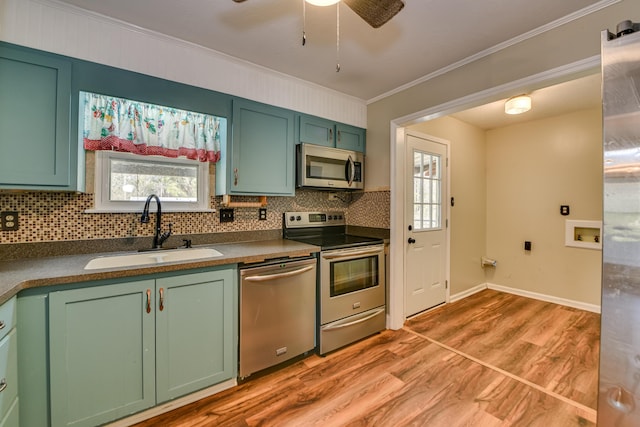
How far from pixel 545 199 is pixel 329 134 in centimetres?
305

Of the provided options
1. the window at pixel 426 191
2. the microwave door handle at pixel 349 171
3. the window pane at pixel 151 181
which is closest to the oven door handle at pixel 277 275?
the window pane at pixel 151 181

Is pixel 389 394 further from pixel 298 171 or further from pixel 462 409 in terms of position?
pixel 298 171

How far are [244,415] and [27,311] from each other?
4.09 feet

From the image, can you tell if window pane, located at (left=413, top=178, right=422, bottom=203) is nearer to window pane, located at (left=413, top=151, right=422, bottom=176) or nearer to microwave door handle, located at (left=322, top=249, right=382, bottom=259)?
window pane, located at (left=413, top=151, right=422, bottom=176)

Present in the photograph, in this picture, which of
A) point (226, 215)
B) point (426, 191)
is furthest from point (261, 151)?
point (426, 191)

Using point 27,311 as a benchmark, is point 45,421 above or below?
below

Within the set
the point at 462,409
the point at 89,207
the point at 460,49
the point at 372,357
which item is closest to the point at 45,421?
the point at 89,207

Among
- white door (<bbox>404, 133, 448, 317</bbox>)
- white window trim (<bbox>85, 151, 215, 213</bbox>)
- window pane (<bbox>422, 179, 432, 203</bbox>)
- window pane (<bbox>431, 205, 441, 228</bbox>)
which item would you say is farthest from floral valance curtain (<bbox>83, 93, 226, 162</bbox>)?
window pane (<bbox>431, 205, 441, 228</bbox>)

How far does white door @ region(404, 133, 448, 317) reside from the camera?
3.02m

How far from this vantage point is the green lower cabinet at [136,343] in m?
1.36

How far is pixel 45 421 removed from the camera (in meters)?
1.33

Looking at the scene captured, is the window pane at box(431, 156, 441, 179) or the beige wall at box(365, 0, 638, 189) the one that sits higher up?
the beige wall at box(365, 0, 638, 189)

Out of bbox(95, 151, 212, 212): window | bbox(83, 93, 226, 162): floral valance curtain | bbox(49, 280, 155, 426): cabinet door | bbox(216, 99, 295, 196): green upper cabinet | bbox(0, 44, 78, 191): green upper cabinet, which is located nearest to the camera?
bbox(49, 280, 155, 426): cabinet door

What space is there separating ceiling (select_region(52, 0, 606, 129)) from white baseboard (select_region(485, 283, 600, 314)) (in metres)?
2.54
